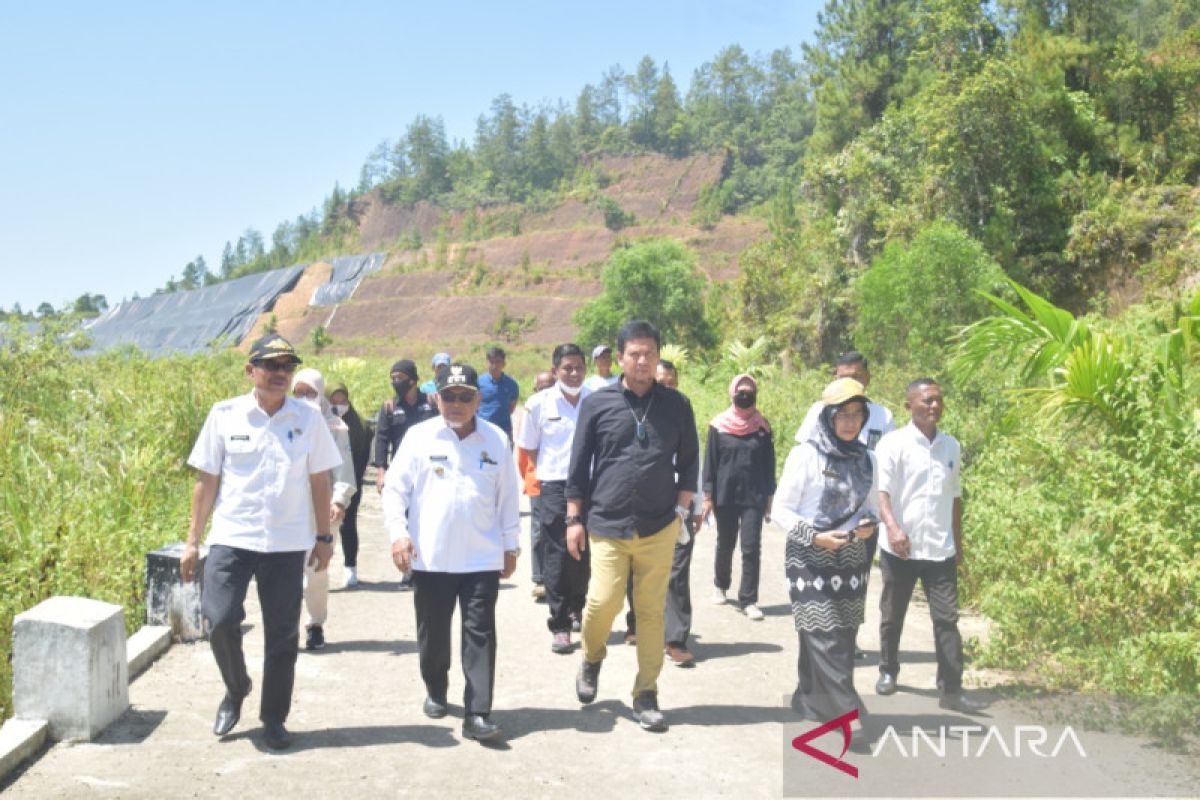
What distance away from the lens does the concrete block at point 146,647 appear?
634 cm

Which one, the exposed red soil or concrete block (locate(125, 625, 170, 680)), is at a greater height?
the exposed red soil

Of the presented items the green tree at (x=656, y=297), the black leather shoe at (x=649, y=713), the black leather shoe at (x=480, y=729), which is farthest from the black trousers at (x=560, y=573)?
the green tree at (x=656, y=297)

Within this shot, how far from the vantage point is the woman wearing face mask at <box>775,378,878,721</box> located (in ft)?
17.9

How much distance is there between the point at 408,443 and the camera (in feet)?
18.1

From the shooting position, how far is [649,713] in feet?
18.0

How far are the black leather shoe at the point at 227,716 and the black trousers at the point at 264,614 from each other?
0.05 metres

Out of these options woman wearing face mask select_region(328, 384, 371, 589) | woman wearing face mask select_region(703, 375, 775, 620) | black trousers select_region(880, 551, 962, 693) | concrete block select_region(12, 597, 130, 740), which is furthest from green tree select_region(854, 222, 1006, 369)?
concrete block select_region(12, 597, 130, 740)

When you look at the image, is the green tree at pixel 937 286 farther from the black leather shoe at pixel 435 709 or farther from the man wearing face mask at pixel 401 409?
the black leather shoe at pixel 435 709

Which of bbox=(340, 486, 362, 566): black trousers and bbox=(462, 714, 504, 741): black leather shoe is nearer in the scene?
bbox=(462, 714, 504, 741): black leather shoe

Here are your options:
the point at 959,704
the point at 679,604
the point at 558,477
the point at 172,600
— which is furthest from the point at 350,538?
the point at 959,704

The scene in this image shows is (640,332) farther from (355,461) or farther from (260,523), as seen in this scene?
(355,461)

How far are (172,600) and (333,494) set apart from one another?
4.23ft

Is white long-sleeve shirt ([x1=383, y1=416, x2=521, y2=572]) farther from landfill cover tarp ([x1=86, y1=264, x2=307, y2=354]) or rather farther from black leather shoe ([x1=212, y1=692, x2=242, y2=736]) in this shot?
landfill cover tarp ([x1=86, y1=264, x2=307, y2=354])

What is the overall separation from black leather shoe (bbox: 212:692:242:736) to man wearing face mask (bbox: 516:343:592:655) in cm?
242
